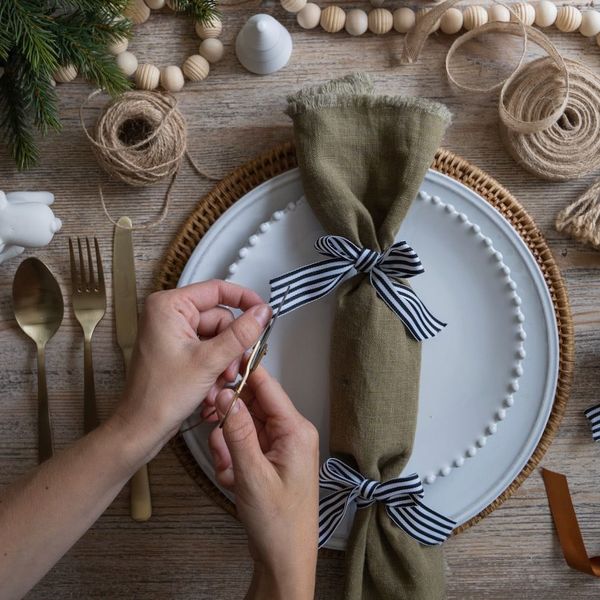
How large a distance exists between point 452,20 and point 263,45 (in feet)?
0.84

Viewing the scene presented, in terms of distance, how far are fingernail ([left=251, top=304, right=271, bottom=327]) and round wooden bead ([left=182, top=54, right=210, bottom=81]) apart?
351 millimetres

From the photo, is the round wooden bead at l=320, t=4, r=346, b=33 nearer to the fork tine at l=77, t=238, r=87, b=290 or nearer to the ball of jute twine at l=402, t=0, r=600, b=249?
the ball of jute twine at l=402, t=0, r=600, b=249

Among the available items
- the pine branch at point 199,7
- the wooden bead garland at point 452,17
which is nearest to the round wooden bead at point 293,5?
the wooden bead garland at point 452,17

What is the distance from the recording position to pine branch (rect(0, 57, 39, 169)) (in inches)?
30.5

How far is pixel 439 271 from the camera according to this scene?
31.9 inches

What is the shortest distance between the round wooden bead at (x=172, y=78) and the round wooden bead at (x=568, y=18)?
19.9 inches

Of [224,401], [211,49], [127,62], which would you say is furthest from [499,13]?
[224,401]

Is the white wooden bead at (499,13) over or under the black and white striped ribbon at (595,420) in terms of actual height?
over

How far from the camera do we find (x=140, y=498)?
0.83m

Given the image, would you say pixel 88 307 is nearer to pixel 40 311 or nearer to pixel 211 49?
pixel 40 311

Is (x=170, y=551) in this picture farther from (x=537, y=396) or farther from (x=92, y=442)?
(x=537, y=396)

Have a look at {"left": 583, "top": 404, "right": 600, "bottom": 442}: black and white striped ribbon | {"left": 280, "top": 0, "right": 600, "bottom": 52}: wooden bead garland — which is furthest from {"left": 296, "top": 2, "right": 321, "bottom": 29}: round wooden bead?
{"left": 583, "top": 404, "right": 600, "bottom": 442}: black and white striped ribbon

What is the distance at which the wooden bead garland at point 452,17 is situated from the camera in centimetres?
83

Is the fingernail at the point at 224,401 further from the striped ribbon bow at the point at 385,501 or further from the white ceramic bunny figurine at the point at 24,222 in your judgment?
the white ceramic bunny figurine at the point at 24,222
